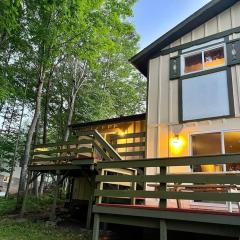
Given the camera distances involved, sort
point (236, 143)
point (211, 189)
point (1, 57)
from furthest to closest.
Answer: point (1, 57), point (236, 143), point (211, 189)

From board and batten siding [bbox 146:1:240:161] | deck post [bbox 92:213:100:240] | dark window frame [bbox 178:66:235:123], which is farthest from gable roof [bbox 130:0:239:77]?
deck post [bbox 92:213:100:240]

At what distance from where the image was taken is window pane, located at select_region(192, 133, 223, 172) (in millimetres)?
8305

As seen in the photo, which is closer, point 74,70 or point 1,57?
point 1,57

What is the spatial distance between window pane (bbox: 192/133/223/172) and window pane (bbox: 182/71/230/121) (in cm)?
66

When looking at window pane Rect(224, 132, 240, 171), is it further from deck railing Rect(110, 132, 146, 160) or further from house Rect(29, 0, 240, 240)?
deck railing Rect(110, 132, 146, 160)

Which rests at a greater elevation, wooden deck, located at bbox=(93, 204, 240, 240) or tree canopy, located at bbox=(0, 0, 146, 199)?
tree canopy, located at bbox=(0, 0, 146, 199)

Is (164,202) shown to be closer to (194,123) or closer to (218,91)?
(194,123)

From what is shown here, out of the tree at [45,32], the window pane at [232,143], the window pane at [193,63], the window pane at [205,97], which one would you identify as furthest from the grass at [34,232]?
the window pane at [193,63]

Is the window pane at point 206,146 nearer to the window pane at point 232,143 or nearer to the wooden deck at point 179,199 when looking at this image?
the window pane at point 232,143

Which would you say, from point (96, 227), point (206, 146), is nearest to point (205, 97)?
point (206, 146)

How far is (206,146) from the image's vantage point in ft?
28.5

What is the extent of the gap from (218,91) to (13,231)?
8193 mm

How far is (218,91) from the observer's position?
887 centimetres

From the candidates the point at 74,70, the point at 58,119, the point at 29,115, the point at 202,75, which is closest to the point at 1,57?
the point at 74,70
